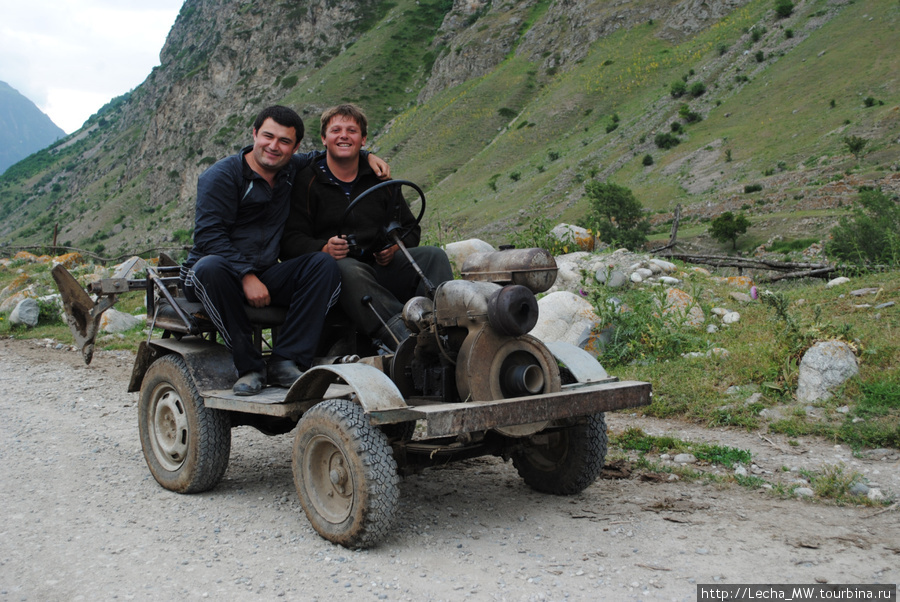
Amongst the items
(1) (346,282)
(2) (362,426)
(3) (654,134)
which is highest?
(3) (654,134)

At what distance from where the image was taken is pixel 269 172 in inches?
207

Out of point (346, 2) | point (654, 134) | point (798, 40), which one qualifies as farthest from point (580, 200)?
point (346, 2)

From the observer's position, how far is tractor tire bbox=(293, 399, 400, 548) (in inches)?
149

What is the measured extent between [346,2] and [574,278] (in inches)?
4292

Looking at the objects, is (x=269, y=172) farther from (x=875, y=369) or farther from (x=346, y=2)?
(x=346, y=2)

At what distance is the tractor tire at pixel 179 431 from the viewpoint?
4.96m

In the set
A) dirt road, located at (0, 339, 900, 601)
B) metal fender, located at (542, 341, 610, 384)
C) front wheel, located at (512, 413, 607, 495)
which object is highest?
metal fender, located at (542, 341, 610, 384)

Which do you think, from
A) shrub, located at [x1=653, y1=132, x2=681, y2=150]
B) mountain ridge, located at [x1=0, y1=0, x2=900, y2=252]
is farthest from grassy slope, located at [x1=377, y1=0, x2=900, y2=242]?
shrub, located at [x1=653, y1=132, x2=681, y2=150]

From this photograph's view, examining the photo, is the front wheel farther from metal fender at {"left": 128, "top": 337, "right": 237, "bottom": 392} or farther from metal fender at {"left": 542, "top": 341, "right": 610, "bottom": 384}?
metal fender at {"left": 128, "top": 337, "right": 237, "bottom": 392}

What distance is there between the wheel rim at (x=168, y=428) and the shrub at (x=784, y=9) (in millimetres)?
60860

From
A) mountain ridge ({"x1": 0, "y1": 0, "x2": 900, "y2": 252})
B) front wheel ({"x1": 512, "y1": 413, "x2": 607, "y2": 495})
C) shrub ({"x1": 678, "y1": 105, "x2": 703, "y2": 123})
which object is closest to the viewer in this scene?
front wheel ({"x1": 512, "y1": 413, "x2": 607, "y2": 495})

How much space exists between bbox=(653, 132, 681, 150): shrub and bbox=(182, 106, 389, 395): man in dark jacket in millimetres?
45346

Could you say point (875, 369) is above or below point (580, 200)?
below

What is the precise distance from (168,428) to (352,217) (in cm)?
215
